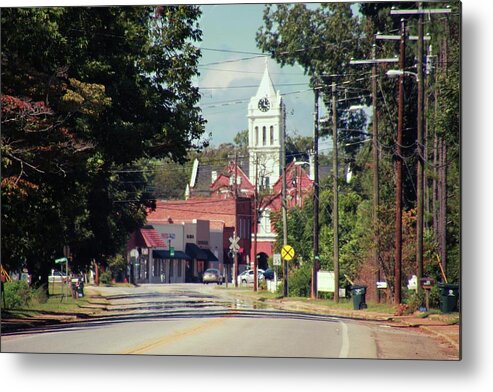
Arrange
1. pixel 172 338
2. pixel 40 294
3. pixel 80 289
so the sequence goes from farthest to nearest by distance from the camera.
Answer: pixel 80 289
pixel 40 294
pixel 172 338

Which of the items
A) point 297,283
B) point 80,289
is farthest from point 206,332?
point 80,289

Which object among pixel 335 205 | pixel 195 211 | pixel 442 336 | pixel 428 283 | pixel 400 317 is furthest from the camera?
pixel 335 205

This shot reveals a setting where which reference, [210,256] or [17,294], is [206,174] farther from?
[17,294]

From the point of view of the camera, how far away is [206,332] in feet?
86.7

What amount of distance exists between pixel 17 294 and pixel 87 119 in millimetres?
3358

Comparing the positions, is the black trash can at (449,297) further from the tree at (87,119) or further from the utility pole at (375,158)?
the tree at (87,119)

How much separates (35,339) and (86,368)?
137 centimetres

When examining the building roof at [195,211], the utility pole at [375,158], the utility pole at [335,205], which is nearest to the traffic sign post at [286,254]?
the utility pole at [335,205]

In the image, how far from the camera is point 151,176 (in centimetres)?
2755

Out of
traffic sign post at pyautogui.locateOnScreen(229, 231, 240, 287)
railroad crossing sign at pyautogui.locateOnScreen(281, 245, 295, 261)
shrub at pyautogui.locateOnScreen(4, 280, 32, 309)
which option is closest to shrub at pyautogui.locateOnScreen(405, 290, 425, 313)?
railroad crossing sign at pyautogui.locateOnScreen(281, 245, 295, 261)

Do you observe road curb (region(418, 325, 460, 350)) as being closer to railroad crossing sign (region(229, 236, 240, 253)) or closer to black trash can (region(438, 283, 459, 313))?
black trash can (region(438, 283, 459, 313))

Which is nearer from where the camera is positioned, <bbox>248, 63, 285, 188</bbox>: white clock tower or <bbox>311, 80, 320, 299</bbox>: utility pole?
<bbox>248, 63, 285, 188</bbox>: white clock tower

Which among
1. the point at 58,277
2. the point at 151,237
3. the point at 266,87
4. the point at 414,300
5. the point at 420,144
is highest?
the point at 266,87

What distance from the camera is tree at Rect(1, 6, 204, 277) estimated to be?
2673 centimetres
